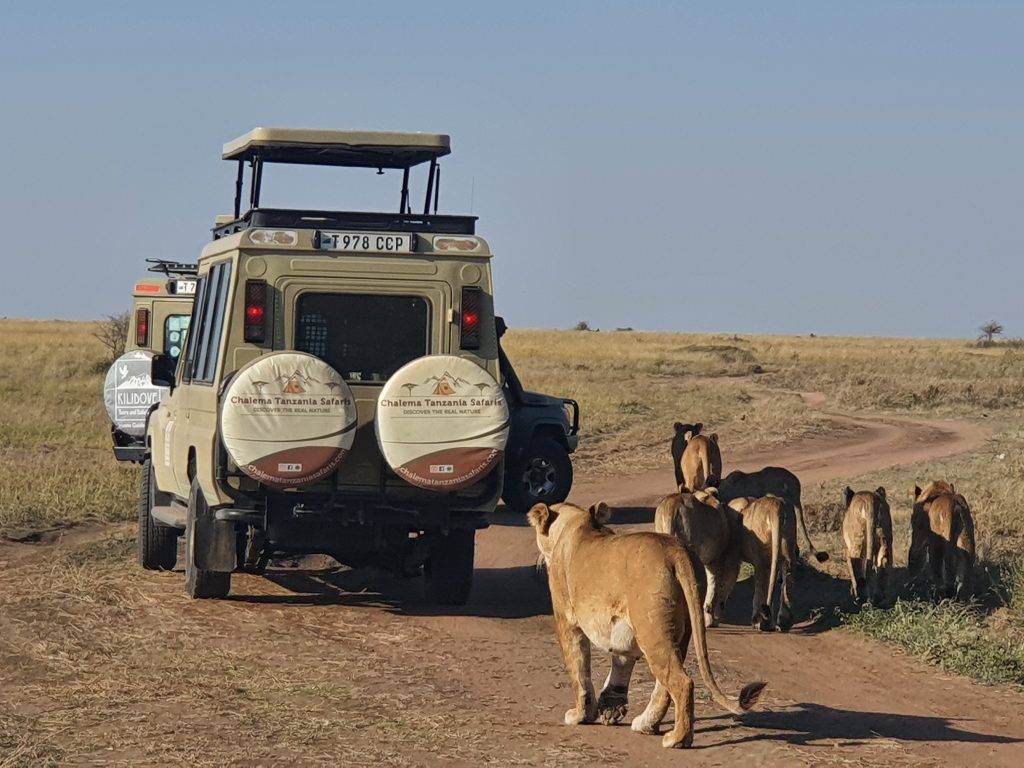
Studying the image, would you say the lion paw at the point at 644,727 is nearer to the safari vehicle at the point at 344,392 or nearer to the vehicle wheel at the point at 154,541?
the safari vehicle at the point at 344,392

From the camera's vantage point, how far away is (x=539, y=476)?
52.4 ft

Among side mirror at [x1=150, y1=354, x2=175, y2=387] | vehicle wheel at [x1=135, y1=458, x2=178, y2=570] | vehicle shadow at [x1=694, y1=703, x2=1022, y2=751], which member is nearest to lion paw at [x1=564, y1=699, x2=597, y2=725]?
vehicle shadow at [x1=694, y1=703, x2=1022, y2=751]

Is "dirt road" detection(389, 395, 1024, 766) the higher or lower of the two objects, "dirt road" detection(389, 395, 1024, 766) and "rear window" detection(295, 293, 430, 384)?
the lower

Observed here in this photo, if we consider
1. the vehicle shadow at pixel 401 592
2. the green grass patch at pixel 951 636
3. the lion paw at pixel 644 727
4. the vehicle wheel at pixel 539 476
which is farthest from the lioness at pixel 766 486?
the lion paw at pixel 644 727

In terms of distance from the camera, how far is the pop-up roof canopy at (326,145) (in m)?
10.6

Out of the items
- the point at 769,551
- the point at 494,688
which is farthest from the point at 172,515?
the point at 769,551

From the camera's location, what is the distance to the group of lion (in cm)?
674

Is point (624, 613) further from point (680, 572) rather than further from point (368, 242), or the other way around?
point (368, 242)

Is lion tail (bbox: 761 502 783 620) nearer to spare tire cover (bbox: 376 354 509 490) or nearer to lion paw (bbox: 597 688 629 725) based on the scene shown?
spare tire cover (bbox: 376 354 509 490)

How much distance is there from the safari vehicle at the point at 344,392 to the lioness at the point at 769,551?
161cm

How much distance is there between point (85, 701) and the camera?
25.4 ft

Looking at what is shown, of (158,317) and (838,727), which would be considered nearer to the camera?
(838,727)

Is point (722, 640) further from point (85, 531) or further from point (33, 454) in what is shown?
point (33, 454)

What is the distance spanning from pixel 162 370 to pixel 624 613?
556 centimetres
